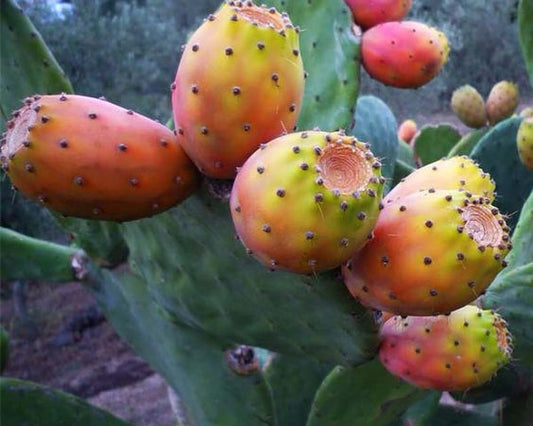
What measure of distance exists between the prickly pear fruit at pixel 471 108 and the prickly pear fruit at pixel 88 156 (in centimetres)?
285

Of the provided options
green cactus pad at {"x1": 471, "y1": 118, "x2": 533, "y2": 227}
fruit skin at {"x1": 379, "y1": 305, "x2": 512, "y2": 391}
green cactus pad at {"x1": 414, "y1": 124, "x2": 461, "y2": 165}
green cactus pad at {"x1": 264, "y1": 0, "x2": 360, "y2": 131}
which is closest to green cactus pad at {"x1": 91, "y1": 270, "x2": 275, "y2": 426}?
fruit skin at {"x1": 379, "y1": 305, "x2": 512, "y2": 391}

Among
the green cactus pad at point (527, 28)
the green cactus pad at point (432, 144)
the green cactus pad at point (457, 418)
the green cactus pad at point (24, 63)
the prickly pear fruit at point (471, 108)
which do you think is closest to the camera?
the green cactus pad at point (24, 63)

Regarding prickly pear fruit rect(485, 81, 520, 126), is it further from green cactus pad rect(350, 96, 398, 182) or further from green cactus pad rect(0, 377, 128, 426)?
green cactus pad rect(0, 377, 128, 426)

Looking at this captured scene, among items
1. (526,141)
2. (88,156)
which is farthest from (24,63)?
(526,141)

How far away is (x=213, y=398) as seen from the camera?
1608 millimetres

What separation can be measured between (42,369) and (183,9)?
129 inches

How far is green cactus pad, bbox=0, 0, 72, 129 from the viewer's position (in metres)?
1.47

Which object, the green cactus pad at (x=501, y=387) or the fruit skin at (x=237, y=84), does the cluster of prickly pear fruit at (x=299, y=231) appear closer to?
the fruit skin at (x=237, y=84)

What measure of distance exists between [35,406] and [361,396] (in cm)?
76

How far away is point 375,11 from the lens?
81.6 inches

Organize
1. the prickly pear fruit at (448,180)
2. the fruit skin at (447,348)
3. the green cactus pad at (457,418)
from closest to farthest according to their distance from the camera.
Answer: the prickly pear fruit at (448,180)
the fruit skin at (447,348)
the green cactus pad at (457,418)

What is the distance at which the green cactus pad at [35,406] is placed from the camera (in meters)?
1.84

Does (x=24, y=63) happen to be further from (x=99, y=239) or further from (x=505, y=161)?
(x=505, y=161)

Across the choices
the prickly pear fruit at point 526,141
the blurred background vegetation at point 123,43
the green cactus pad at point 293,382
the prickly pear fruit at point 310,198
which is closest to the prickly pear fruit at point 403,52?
the prickly pear fruit at point 526,141
